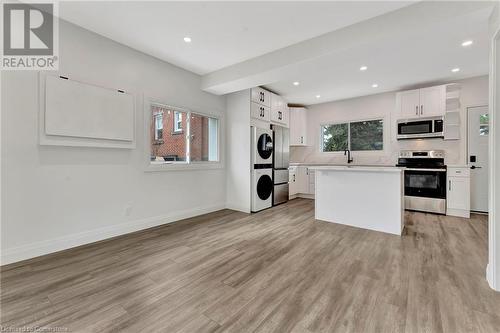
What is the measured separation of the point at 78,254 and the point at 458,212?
250 inches

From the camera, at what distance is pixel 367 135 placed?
5668 millimetres

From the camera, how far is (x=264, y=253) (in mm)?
2547

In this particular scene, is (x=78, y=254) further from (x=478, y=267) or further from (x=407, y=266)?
(x=478, y=267)

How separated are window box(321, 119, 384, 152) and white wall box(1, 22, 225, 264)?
4.23 m

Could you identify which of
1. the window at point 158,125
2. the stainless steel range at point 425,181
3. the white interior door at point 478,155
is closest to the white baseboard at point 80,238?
the window at point 158,125

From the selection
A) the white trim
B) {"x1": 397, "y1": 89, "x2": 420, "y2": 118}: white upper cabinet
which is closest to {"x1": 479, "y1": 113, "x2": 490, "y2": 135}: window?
{"x1": 397, "y1": 89, "x2": 420, "y2": 118}: white upper cabinet

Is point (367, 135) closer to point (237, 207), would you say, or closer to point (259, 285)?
point (237, 207)

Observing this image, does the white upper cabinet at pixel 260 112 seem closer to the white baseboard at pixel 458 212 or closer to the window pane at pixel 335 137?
the window pane at pixel 335 137

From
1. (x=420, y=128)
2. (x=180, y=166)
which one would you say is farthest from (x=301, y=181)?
(x=180, y=166)

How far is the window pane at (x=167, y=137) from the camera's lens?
364cm

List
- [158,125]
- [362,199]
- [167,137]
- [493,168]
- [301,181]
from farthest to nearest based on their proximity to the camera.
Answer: [301,181] < [167,137] < [158,125] < [362,199] < [493,168]

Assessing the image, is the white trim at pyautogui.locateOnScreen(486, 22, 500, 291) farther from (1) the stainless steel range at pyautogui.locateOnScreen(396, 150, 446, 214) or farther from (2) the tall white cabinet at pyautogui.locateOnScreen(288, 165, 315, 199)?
(2) the tall white cabinet at pyautogui.locateOnScreen(288, 165, 315, 199)

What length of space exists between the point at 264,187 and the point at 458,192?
3.82 meters

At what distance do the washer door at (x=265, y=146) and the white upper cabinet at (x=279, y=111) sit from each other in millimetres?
591
